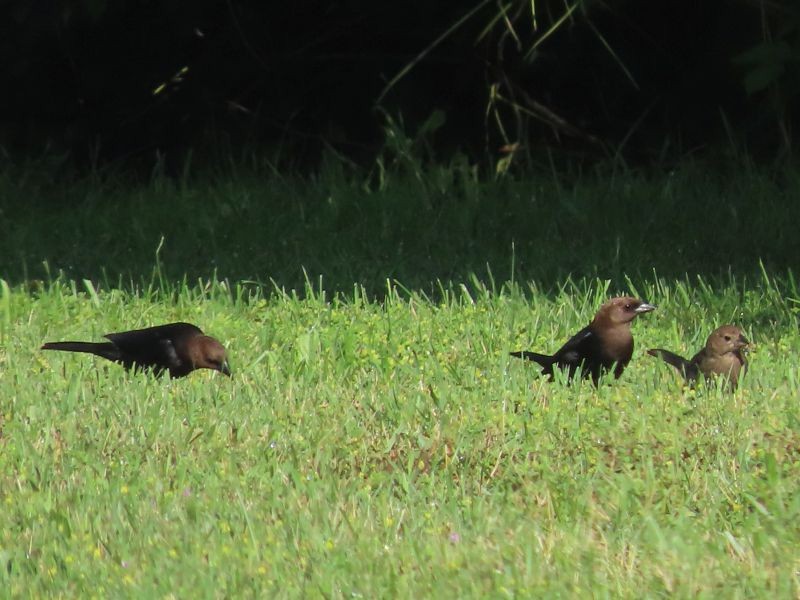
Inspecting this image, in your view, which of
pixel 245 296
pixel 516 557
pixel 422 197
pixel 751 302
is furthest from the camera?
pixel 422 197

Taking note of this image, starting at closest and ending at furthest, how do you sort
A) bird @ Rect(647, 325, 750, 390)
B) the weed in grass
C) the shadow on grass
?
the weed in grass
bird @ Rect(647, 325, 750, 390)
the shadow on grass

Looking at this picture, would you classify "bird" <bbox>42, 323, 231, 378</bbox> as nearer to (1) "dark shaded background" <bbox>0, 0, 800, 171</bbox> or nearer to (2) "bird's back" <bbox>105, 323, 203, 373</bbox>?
(2) "bird's back" <bbox>105, 323, 203, 373</bbox>

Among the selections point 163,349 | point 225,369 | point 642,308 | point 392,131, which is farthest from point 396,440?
point 392,131

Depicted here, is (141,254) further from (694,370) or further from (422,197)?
(694,370)

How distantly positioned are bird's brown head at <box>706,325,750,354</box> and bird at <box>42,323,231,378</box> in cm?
183

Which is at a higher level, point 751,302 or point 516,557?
point 516,557

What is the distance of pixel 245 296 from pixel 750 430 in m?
3.40

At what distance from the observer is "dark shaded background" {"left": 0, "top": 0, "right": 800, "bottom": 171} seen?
1067cm

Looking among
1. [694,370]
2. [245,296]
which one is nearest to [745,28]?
[245,296]

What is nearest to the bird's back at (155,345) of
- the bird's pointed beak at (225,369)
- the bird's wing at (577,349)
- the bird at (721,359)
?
the bird's pointed beak at (225,369)

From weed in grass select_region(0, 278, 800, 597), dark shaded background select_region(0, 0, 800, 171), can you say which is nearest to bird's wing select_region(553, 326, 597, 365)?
weed in grass select_region(0, 278, 800, 597)

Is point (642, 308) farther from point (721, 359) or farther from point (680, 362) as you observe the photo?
point (721, 359)

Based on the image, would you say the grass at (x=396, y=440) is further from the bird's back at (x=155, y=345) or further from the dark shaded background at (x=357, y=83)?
the dark shaded background at (x=357, y=83)

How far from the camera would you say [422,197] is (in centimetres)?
980
